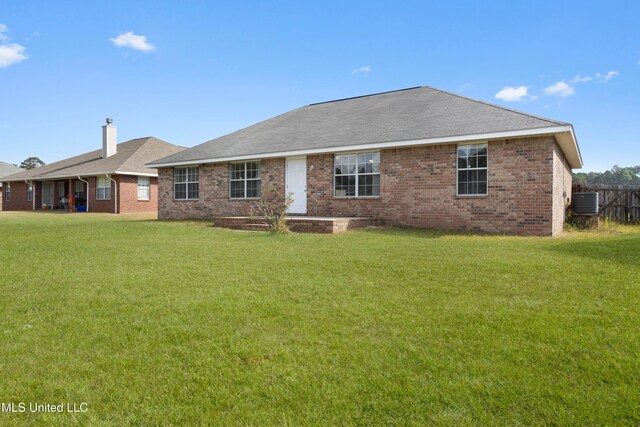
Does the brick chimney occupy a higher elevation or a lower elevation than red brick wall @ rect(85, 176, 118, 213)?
higher

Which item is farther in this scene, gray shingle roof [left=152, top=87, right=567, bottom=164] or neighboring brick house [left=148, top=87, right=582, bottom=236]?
gray shingle roof [left=152, top=87, right=567, bottom=164]

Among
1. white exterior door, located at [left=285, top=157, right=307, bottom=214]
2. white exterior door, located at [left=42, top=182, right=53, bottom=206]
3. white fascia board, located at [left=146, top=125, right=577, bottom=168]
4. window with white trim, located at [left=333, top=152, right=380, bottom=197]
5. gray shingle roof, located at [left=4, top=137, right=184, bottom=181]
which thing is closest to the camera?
white fascia board, located at [left=146, top=125, right=577, bottom=168]

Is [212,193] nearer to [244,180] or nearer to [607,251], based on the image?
[244,180]

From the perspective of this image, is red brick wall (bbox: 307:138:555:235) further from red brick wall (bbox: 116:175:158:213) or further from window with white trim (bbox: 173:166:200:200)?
red brick wall (bbox: 116:175:158:213)

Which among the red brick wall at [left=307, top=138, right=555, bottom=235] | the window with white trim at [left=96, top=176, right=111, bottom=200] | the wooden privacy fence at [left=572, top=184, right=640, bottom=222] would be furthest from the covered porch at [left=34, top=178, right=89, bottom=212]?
the wooden privacy fence at [left=572, top=184, right=640, bottom=222]

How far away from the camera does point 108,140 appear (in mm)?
29422

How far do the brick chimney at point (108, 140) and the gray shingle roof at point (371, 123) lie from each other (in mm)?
13668

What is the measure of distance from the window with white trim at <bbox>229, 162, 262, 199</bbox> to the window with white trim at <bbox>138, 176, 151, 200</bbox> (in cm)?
1255

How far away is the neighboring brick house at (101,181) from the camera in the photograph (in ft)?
84.4

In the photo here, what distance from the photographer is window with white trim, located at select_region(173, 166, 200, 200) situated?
18500 mm

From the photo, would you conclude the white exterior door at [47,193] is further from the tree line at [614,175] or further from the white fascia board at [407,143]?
the tree line at [614,175]

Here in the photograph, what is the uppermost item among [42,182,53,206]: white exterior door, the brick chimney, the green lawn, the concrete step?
the brick chimney

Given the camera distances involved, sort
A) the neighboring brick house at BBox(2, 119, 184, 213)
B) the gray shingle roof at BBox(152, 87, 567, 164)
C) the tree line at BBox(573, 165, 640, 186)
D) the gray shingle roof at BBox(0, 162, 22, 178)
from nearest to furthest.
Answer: the gray shingle roof at BBox(152, 87, 567, 164) < the neighboring brick house at BBox(2, 119, 184, 213) < the gray shingle roof at BBox(0, 162, 22, 178) < the tree line at BBox(573, 165, 640, 186)

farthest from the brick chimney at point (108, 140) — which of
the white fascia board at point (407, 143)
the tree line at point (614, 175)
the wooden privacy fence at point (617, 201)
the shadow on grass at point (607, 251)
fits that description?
the tree line at point (614, 175)
